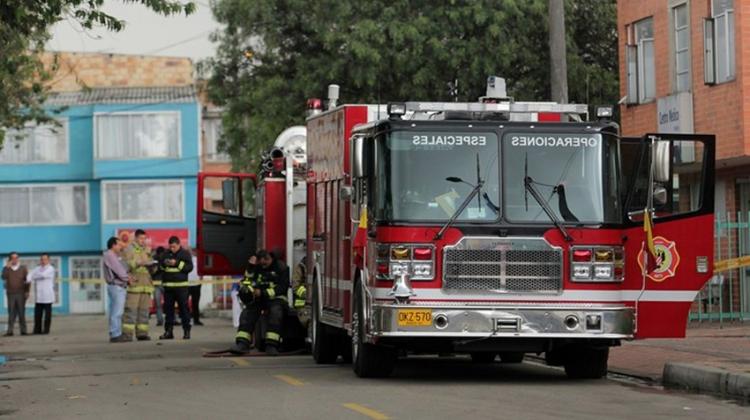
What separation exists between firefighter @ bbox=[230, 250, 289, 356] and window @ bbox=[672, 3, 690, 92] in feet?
37.2

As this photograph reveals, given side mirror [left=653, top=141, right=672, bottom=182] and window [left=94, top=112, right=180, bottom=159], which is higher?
window [left=94, top=112, right=180, bottom=159]

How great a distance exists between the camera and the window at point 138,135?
221ft

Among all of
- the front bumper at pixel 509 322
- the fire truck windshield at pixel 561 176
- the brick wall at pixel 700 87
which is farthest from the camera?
the brick wall at pixel 700 87

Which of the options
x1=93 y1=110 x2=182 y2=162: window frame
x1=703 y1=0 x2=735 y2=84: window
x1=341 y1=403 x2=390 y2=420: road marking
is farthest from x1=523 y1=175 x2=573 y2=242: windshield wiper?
x1=93 y1=110 x2=182 y2=162: window frame

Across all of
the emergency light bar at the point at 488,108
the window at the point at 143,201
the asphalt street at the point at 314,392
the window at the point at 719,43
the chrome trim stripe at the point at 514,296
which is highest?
the window at the point at 719,43

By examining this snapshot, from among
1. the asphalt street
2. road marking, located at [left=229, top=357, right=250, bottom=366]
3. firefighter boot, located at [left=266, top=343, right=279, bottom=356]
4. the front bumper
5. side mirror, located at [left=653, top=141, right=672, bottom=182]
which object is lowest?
the asphalt street

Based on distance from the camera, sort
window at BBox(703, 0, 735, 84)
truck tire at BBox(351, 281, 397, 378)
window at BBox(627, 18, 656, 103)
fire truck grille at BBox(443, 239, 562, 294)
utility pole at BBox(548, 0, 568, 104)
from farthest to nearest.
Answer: window at BBox(627, 18, 656, 103), window at BBox(703, 0, 735, 84), utility pole at BBox(548, 0, 568, 104), truck tire at BBox(351, 281, 397, 378), fire truck grille at BBox(443, 239, 562, 294)

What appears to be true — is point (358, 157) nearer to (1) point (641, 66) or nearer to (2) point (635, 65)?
(1) point (641, 66)

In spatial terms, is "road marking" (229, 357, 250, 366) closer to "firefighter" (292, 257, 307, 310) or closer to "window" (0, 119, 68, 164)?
"firefighter" (292, 257, 307, 310)

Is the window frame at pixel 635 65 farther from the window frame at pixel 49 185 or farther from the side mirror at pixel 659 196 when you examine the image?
the window frame at pixel 49 185

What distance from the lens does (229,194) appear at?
2573 cm

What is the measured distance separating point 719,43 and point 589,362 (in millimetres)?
13282

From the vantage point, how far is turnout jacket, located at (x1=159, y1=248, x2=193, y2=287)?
28.9m

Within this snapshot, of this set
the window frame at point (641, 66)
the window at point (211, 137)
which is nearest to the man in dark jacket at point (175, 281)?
the window frame at point (641, 66)
